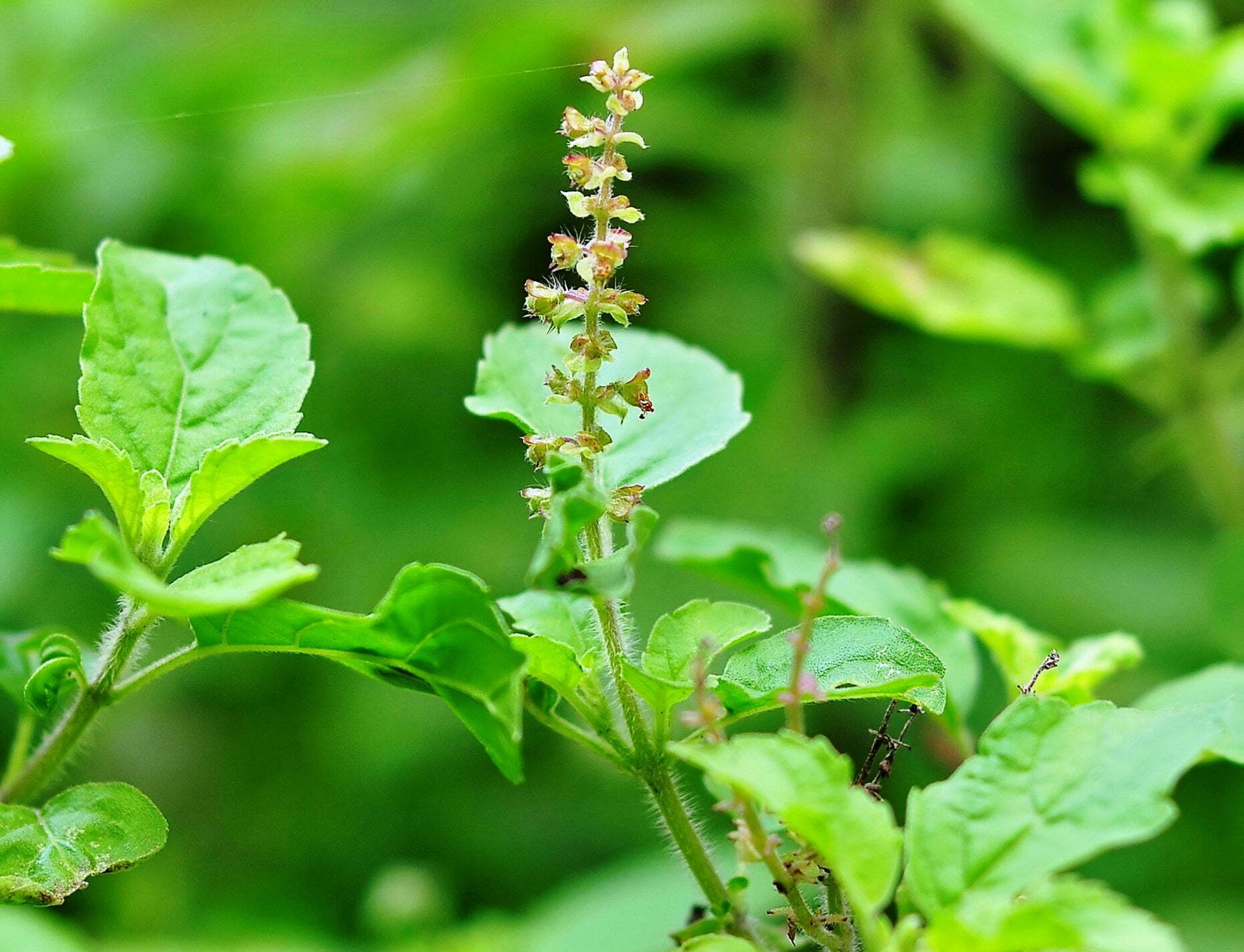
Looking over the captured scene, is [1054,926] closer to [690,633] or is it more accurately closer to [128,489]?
[690,633]

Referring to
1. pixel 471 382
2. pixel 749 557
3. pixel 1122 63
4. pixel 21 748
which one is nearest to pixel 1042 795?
pixel 749 557

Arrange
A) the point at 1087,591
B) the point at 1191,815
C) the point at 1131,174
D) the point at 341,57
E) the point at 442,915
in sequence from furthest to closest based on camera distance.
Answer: the point at 341,57, the point at 1087,591, the point at 1191,815, the point at 442,915, the point at 1131,174

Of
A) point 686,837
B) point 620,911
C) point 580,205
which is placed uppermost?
point 580,205

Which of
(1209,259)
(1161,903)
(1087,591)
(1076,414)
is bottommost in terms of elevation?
(1161,903)

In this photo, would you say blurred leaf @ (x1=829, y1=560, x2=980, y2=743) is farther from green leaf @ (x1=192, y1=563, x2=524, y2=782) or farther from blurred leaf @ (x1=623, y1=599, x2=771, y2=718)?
green leaf @ (x1=192, y1=563, x2=524, y2=782)

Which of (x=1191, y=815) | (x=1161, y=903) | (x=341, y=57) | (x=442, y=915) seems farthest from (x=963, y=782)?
(x=341, y=57)

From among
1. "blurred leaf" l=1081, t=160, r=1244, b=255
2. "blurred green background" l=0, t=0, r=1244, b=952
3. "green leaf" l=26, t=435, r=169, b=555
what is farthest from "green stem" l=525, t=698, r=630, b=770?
"blurred green background" l=0, t=0, r=1244, b=952

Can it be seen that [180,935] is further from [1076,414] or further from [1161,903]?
[1076,414]
